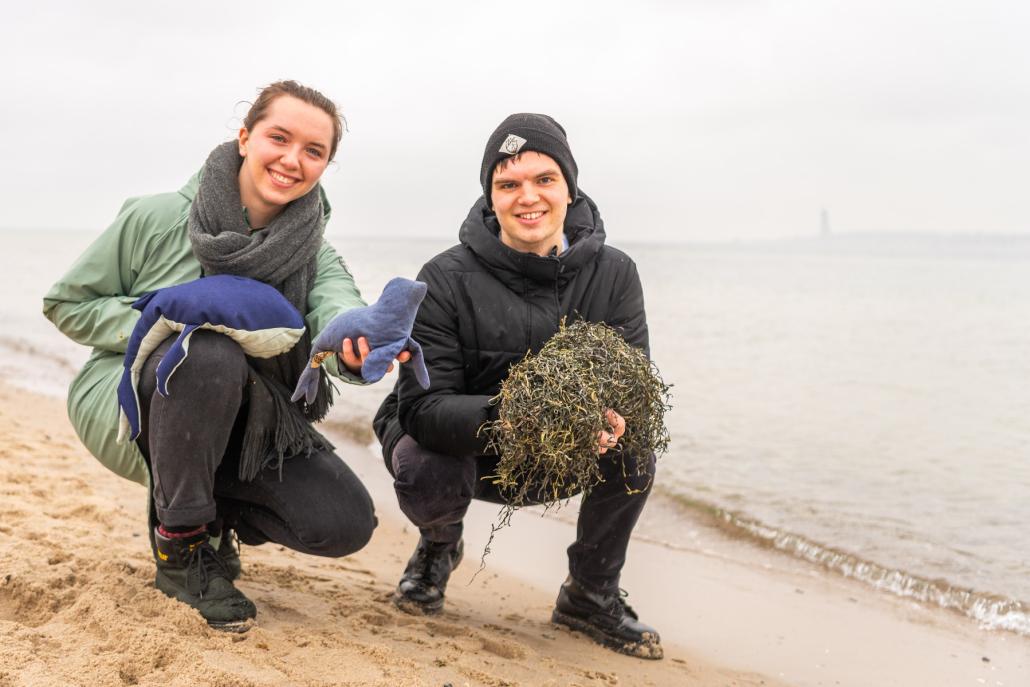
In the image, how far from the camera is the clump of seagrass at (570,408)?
285cm

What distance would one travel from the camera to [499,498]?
351cm

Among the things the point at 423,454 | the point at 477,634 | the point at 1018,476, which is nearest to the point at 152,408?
the point at 423,454

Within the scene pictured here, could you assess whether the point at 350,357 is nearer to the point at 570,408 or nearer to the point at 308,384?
the point at 308,384

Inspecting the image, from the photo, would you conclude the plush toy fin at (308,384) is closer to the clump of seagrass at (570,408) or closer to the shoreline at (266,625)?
the clump of seagrass at (570,408)

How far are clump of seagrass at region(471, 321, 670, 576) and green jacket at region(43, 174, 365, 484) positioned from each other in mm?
698

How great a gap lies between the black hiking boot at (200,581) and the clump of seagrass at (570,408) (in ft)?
2.86

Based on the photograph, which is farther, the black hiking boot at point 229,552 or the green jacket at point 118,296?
the black hiking boot at point 229,552

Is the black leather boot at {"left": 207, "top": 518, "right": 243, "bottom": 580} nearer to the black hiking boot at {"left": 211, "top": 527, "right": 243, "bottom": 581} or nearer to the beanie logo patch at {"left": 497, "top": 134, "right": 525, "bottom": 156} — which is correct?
the black hiking boot at {"left": 211, "top": 527, "right": 243, "bottom": 581}

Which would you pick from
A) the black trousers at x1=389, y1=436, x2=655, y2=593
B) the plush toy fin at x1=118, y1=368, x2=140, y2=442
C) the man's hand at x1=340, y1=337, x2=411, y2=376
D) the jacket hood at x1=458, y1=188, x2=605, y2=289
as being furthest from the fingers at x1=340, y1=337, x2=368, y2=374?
the jacket hood at x1=458, y1=188, x2=605, y2=289

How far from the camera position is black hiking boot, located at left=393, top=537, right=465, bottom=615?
11.9ft

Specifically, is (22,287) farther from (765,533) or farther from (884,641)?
(884,641)

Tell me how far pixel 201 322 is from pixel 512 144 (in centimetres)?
126

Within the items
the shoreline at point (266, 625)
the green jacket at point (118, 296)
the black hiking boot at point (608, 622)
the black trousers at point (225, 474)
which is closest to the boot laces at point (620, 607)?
the black hiking boot at point (608, 622)

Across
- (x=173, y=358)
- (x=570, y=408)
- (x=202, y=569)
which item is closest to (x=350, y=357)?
(x=173, y=358)
